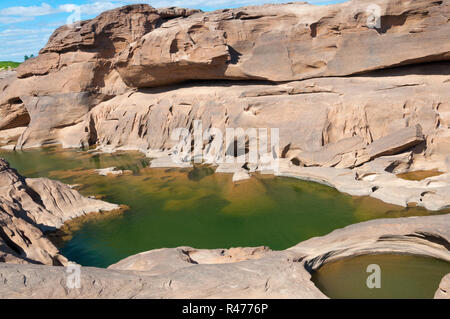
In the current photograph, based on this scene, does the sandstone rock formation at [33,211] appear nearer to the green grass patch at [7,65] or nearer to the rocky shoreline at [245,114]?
the rocky shoreline at [245,114]

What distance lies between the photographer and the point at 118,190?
1368 centimetres

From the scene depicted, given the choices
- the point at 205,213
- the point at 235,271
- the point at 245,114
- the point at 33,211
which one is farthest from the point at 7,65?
the point at 235,271

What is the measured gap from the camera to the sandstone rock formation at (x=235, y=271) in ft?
14.7

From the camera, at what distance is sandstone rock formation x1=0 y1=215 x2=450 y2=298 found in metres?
4.48

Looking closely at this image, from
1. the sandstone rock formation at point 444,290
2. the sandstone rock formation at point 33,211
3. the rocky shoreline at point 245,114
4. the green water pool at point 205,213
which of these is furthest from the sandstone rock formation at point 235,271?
the green water pool at point 205,213

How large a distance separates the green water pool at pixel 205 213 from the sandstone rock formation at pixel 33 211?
0.65m

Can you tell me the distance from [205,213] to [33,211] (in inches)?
189

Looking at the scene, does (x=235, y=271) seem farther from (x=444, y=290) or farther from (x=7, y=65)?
(x=7, y=65)

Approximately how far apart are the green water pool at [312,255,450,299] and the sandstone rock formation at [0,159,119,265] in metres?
5.06

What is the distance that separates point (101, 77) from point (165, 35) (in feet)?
24.3

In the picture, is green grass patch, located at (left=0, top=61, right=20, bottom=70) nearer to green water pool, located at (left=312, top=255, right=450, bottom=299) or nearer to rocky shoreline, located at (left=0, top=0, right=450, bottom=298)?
rocky shoreline, located at (left=0, top=0, right=450, bottom=298)

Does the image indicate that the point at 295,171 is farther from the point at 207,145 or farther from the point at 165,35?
the point at 165,35

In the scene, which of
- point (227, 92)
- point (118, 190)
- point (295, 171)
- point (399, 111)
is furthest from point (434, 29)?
point (118, 190)

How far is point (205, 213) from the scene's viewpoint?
10891mm
